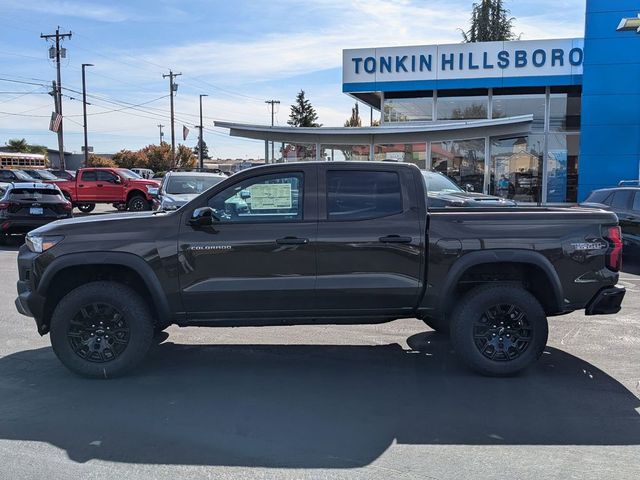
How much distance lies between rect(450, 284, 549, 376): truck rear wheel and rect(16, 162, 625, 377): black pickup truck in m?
0.01

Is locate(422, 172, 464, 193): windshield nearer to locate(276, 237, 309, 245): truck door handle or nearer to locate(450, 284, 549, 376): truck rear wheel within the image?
locate(450, 284, 549, 376): truck rear wheel

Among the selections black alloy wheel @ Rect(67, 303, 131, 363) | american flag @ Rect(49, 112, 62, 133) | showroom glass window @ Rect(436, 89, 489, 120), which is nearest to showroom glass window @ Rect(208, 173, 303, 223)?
black alloy wheel @ Rect(67, 303, 131, 363)

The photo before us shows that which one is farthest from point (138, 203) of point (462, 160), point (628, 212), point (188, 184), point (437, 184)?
point (628, 212)

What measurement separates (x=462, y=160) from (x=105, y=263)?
19.3 metres

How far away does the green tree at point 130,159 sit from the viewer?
77.3m

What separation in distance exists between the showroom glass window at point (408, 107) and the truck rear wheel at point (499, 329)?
65.8 feet

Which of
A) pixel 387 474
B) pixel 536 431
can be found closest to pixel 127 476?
pixel 387 474

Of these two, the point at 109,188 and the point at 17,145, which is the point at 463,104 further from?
the point at 17,145

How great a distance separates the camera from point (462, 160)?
22641mm

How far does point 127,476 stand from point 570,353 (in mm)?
4562

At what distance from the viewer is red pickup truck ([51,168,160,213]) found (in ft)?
77.1

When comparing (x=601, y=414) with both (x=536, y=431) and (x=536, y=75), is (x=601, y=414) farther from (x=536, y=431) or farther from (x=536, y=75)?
(x=536, y=75)

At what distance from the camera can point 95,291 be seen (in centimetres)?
516

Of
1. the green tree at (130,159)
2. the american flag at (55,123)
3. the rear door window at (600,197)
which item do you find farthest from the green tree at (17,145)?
the rear door window at (600,197)
